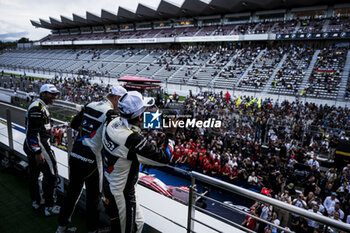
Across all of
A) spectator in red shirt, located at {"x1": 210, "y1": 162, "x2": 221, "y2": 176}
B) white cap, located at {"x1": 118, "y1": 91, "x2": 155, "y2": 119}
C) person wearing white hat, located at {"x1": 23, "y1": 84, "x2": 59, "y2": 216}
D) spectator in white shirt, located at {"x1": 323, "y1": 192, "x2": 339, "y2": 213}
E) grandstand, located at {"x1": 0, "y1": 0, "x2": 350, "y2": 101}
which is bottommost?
spectator in red shirt, located at {"x1": 210, "y1": 162, "x2": 221, "y2": 176}

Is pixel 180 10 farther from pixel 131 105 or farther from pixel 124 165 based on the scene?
pixel 124 165

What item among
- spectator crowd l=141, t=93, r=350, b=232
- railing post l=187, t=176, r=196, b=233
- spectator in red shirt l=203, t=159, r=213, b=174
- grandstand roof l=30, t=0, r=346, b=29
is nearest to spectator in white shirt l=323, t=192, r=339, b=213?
spectator crowd l=141, t=93, r=350, b=232

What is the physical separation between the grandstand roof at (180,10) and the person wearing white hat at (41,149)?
1584 inches

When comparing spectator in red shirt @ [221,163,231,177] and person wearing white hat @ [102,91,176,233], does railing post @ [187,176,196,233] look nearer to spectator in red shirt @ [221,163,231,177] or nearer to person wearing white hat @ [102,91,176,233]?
person wearing white hat @ [102,91,176,233]

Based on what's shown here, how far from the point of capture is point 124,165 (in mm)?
1762

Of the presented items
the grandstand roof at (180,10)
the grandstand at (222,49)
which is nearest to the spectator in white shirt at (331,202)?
the grandstand at (222,49)

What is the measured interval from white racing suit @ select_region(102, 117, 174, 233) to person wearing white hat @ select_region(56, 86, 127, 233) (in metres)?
0.52

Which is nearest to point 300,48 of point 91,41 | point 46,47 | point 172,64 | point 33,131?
point 172,64

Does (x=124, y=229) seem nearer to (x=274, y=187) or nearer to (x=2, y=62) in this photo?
(x=274, y=187)

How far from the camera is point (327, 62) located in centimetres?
2552

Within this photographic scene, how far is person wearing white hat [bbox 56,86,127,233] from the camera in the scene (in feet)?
7.50

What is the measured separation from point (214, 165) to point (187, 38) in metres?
37.6

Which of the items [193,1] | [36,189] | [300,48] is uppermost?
[193,1]

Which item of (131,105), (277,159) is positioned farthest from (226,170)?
(131,105)
